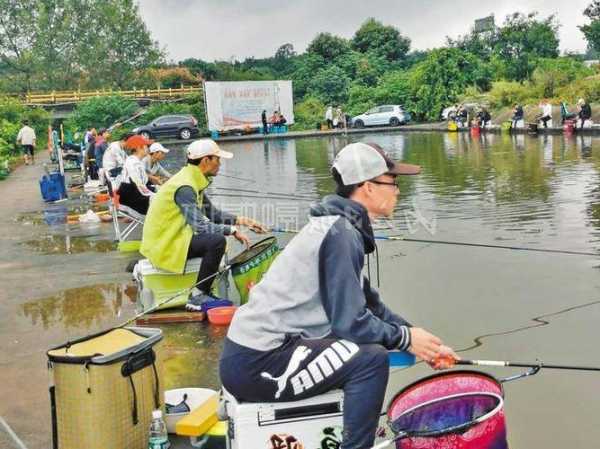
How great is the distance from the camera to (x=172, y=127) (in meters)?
42.6

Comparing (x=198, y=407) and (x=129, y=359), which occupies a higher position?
(x=129, y=359)

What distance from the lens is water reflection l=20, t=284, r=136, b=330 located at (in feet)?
22.6

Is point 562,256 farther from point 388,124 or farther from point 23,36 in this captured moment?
point 23,36

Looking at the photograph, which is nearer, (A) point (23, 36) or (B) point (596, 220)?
(B) point (596, 220)

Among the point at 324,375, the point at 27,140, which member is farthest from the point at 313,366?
the point at 27,140

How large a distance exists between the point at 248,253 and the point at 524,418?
121 inches

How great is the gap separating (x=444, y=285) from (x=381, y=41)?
60.8m

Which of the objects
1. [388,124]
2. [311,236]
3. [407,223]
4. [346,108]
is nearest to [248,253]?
[311,236]

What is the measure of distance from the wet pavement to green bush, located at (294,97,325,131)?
32.3 metres

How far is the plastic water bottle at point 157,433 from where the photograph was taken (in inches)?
149

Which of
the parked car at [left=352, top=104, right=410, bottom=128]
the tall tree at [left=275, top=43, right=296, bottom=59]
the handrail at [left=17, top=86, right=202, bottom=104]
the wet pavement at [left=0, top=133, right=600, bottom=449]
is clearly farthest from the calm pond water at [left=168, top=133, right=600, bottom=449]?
the tall tree at [left=275, top=43, right=296, bottom=59]

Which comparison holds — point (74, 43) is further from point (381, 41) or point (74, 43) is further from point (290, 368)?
point (290, 368)

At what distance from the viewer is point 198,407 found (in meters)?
4.29

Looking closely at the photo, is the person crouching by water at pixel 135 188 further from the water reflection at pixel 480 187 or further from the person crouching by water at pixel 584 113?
the person crouching by water at pixel 584 113
